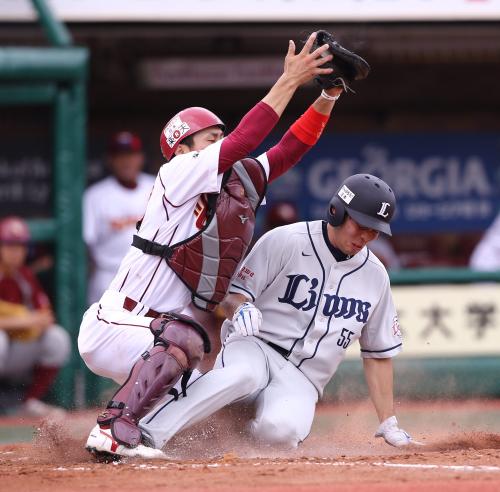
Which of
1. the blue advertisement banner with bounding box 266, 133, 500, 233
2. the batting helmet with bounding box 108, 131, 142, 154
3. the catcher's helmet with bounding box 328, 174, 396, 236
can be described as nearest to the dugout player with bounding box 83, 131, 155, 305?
the batting helmet with bounding box 108, 131, 142, 154

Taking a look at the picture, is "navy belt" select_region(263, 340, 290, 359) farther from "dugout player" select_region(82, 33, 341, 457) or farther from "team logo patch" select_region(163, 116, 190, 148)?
"team logo patch" select_region(163, 116, 190, 148)

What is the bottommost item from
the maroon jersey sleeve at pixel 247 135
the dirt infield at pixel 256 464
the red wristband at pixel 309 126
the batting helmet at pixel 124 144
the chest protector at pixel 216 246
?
the dirt infield at pixel 256 464

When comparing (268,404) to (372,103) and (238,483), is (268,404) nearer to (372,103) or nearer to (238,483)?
(238,483)

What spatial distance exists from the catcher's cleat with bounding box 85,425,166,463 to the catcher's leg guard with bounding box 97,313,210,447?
0.03 metres

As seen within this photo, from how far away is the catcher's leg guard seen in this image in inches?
195

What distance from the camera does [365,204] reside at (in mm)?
5375

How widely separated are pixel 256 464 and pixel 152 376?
539mm

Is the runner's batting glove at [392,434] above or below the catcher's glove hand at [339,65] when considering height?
below

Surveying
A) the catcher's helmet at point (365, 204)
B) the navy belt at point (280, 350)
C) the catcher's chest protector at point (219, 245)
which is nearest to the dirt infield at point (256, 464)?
the navy belt at point (280, 350)

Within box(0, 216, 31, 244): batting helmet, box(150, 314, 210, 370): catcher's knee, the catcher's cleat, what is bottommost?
the catcher's cleat

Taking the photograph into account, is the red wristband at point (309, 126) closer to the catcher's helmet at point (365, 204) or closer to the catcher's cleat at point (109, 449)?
the catcher's helmet at point (365, 204)

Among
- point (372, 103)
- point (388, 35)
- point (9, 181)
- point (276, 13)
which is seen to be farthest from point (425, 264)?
point (9, 181)

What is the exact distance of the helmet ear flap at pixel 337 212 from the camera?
5.46 meters

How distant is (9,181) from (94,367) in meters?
4.33
